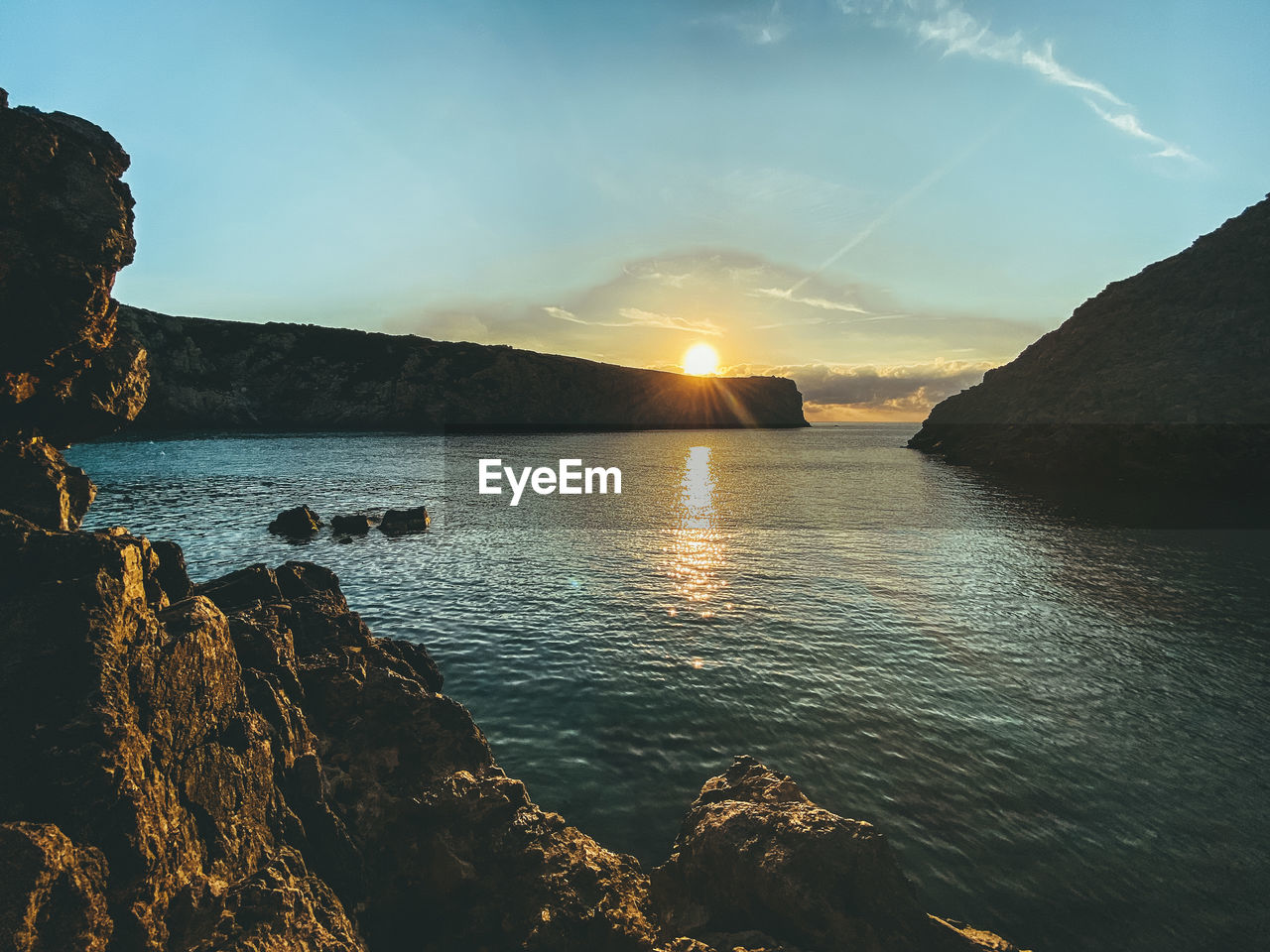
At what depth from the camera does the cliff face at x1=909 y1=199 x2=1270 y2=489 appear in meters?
63.0

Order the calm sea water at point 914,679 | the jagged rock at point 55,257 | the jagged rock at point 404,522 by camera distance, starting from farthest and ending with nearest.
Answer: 1. the jagged rock at point 404,522
2. the calm sea water at point 914,679
3. the jagged rock at point 55,257

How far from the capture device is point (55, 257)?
10141 millimetres

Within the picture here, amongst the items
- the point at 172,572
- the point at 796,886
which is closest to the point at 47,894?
the point at 172,572

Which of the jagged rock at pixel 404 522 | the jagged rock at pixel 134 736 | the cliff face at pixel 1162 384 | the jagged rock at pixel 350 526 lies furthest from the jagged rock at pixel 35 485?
the cliff face at pixel 1162 384

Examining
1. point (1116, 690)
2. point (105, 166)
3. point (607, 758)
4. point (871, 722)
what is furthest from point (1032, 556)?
point (105, 166)

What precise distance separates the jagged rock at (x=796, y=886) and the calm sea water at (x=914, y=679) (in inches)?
84.0

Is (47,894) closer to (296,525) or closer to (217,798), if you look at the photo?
(217,798)

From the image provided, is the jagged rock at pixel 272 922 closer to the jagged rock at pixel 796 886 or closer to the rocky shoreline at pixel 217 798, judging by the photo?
the rocky shoreline at pixel 217 798

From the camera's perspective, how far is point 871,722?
625 inches

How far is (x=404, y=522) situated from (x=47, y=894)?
38.8 meters

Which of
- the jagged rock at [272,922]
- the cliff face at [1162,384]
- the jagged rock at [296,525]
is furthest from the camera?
the cliff face at [1162,384]

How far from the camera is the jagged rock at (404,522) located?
4134 cm

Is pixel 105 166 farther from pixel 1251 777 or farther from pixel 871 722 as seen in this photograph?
pixel 1251 777

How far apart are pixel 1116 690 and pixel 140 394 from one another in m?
30.7
